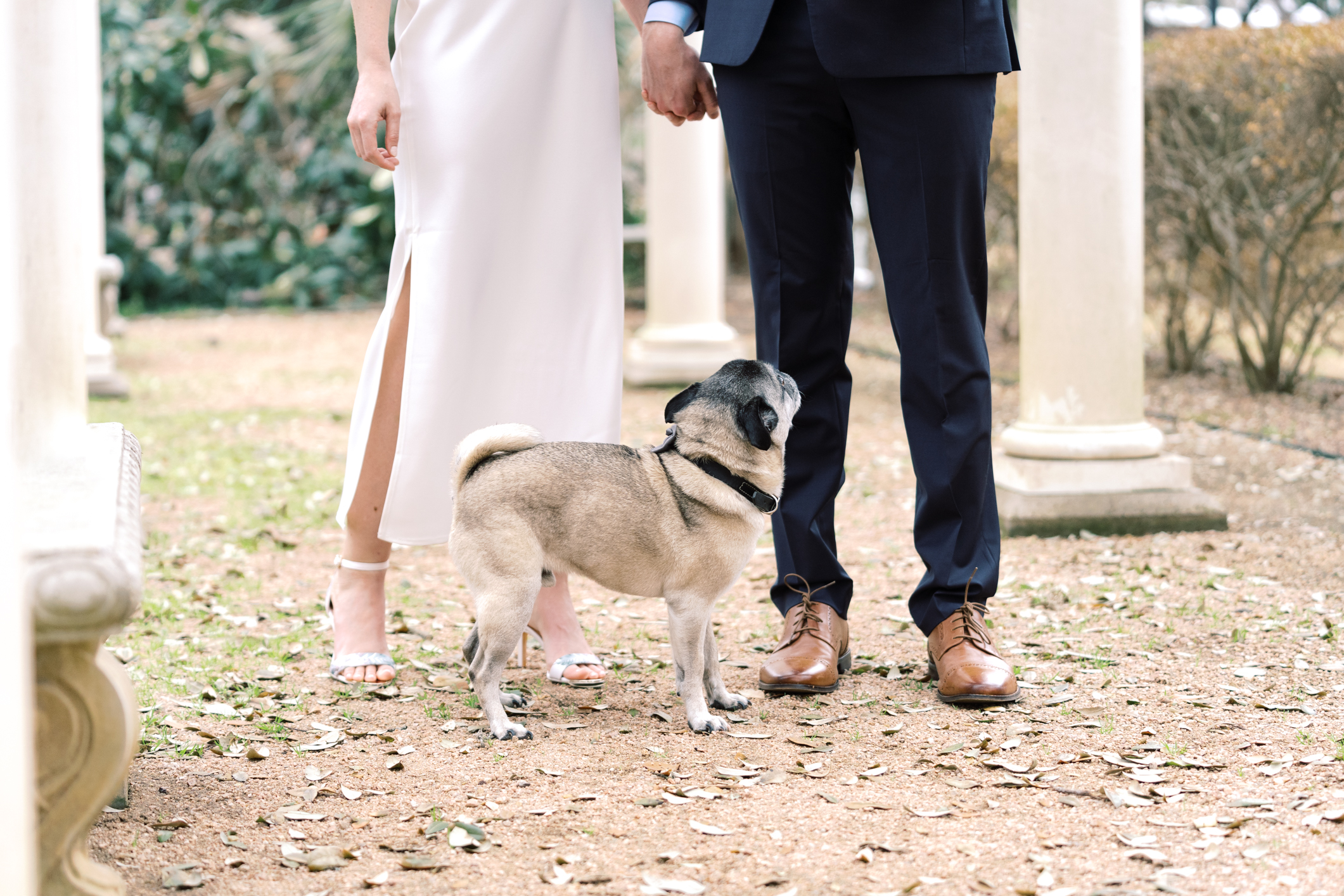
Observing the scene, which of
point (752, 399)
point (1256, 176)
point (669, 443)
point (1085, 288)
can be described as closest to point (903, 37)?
point (752, 399)

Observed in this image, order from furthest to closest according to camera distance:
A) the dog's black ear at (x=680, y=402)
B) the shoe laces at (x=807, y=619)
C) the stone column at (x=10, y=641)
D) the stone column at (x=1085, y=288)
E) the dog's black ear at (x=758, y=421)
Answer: the stone column at (x=1085, y=288) < the shoe laces at (x=807, y=619) < the dog's black ear at (x=680, y=402) < the dog's black ear at (x=758, y=421) < the stone column at (x=10, y=641)

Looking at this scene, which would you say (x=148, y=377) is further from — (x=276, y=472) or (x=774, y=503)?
(x=774, y=503)

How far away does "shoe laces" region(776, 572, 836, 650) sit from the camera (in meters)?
3.16

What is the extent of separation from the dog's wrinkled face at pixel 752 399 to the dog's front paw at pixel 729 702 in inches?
23.5

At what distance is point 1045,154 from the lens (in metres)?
4.94

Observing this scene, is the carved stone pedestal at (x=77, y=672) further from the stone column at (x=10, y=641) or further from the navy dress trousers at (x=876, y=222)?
the navy dress trousers at (x=876, y=222)

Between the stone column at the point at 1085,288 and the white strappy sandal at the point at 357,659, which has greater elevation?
the stone column at the point at 1085,288

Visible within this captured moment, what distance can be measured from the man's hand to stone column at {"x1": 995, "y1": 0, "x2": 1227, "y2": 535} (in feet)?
7.07

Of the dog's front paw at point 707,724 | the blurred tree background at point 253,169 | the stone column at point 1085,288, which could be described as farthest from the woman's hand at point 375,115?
the blurred tree background at point 253,169

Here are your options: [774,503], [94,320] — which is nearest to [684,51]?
[774,503]

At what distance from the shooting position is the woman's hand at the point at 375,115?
9.77ft

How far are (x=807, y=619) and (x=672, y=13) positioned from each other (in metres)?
1.43

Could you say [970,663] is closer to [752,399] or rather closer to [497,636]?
[752,399]

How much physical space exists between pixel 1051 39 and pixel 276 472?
401 centimetres
